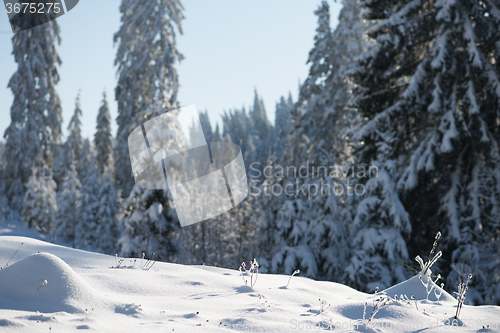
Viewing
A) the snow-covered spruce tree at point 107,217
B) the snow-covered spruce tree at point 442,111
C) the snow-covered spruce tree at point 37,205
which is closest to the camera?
the snow-covered spruce tree at point 442,111

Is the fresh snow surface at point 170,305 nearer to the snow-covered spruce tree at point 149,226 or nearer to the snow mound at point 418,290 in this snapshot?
the snow mound at point 418,290

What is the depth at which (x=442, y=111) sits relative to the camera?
10.2m

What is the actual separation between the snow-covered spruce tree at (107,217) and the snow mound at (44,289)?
19.7 m

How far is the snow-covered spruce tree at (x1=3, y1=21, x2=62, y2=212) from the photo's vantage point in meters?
18.5

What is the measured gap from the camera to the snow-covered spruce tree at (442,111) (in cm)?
979

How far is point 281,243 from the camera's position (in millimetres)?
14102

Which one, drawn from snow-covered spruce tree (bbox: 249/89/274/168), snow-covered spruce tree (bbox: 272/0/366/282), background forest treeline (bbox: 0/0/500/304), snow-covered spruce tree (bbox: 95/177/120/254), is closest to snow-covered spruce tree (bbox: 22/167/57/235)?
background forest treeline (bbox: 0/0/500/304)

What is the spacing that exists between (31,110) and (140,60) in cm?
704

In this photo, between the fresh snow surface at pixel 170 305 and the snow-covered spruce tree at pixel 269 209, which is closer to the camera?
the fresh snow surface at pixel 170 305

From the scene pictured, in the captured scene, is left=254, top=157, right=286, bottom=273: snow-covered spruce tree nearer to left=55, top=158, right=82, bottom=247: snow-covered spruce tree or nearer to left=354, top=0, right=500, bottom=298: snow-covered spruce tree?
left=354, top=0, right=500, bottom=298: snow-covered spruce tree

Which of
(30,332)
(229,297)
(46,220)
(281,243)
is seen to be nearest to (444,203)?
(281,243)

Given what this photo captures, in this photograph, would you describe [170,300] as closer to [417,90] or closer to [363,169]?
[363,169]

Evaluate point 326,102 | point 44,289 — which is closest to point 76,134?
point 326,102

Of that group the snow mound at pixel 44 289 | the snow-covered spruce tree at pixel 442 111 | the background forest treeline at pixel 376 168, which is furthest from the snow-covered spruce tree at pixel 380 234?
the snow mound at pixel 44 289
